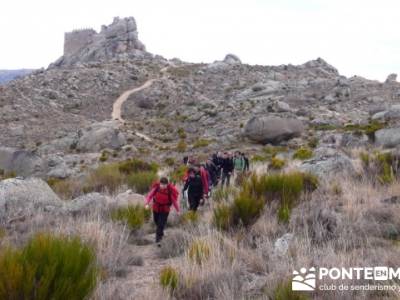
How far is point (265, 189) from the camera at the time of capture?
412 inches

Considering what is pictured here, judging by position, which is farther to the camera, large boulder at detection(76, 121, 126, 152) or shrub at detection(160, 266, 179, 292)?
large boulder at detection(76, 121, 126, 152)

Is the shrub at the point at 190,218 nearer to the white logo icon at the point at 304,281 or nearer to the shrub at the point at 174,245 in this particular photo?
the shrub at the point at 174,245

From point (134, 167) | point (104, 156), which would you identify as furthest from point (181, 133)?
point (134, 167)

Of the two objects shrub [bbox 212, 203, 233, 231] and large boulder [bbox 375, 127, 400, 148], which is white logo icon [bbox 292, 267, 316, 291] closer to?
shrub [bbox 212, 203, 233, 231]

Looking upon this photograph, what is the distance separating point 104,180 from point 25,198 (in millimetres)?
6827

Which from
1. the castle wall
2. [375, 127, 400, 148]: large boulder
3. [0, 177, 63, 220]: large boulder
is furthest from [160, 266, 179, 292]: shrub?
the castle wall

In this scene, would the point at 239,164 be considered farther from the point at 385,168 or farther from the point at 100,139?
the point at 100,139

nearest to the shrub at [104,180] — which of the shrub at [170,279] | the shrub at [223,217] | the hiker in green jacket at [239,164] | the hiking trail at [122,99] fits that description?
the hiker in green jacket at [239,164]

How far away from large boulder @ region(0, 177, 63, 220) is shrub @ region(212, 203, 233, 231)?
431cm

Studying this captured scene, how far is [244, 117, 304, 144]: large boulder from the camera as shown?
33250 mm

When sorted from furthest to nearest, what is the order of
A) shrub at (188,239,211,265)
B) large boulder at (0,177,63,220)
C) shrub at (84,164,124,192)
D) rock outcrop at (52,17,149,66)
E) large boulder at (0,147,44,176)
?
rock outcrop at (52,17,149,66)
large boulder at (0,147,44,176)
shrub at (84,164,124,192)
large boulder at (0,177,63,220)
shrub at (188,239,211,265)

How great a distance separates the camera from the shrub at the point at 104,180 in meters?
17.5

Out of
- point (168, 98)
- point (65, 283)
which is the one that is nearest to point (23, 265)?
point (65, 283)

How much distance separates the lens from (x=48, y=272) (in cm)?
431
